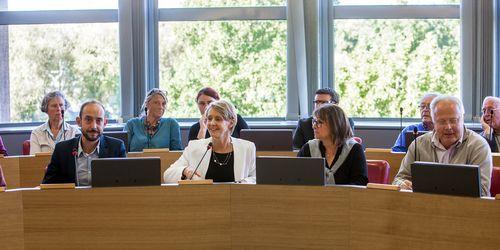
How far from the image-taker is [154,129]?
6320 mm

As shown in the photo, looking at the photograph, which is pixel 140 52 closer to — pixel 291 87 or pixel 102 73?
pixel 102 73

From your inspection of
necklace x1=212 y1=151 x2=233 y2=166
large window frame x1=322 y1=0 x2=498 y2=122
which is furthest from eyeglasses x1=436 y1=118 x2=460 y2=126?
large window frame x1=322 y1=0 x2=498 y2=122

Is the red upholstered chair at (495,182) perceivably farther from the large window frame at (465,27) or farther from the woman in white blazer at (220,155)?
the large window frame at (465,27)

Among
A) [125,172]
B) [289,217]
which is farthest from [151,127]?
[289,217]

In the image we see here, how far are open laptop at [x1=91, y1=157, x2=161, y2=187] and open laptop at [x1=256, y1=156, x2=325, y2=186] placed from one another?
0.49 m

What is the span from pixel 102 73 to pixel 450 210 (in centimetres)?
588

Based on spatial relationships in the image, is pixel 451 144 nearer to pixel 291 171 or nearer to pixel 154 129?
pixel 291 171

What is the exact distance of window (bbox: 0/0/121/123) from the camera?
8.38 m

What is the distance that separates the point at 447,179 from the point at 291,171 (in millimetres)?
722

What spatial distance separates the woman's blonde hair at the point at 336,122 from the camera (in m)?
4.26

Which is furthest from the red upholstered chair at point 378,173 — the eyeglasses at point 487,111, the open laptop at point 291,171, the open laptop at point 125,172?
the eyeglasses at point 487,111

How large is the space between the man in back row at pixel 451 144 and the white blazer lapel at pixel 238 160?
85 centimetres

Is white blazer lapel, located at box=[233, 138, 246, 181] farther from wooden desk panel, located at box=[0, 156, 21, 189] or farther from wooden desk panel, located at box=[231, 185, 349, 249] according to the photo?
wooden desk panel, located at box=[0, 156, 21, 189]

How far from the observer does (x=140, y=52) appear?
827cm
